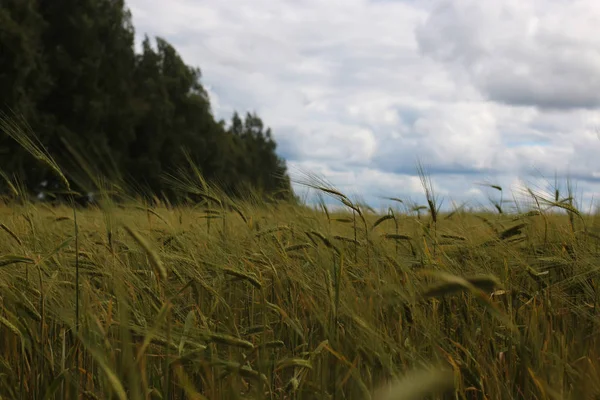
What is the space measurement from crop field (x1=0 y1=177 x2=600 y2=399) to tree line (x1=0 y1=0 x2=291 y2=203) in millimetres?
10551

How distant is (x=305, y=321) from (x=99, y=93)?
1692 cm

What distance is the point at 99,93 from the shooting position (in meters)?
17.4

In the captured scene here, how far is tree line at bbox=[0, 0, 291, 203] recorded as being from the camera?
14.9 meters

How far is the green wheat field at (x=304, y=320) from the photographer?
136cm

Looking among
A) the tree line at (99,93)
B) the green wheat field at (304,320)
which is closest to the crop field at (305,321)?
the green wheat field at (304,320)

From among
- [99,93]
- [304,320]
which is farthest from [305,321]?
[99,93]

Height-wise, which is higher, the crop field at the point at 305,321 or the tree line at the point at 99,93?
the tree line at the point at 99,93

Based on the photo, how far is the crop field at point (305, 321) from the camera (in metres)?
1.35

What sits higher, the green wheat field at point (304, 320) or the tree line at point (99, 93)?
the tree line at point (99, 93)

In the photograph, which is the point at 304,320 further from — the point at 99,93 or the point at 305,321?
the point at 99,93

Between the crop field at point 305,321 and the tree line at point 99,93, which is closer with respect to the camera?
the crop field at point 305,321

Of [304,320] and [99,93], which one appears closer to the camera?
[304,320]

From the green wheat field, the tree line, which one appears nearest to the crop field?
the green wheat field

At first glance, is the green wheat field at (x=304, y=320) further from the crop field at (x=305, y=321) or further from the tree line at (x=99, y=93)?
the tree line at (x=99, y=93)
